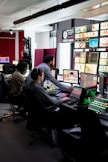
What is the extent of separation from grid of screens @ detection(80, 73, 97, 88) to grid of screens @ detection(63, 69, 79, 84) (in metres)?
0.41

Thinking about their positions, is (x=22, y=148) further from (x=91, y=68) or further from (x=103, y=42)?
(x=103, y=42)

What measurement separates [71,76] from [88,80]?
81 cm

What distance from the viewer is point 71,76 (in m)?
4.83

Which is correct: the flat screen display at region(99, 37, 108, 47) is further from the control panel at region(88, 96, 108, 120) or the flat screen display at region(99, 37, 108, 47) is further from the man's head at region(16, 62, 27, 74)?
the control panel at region(88, 96, 108, 120)

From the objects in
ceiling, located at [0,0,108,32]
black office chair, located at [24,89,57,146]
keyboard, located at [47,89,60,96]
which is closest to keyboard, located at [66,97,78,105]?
black office chair, located at [24,89,57,146]

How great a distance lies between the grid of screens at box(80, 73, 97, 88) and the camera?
3.91 meters

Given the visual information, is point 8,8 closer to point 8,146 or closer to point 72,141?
point 8,146

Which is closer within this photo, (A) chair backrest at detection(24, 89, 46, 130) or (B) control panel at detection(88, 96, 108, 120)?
(B) control panel at detection(88, 96, 108, 120)

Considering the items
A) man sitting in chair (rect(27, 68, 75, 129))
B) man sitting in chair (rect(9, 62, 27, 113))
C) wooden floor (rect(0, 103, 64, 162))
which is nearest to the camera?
wooden floor (rect(0, 103, 64, 162))

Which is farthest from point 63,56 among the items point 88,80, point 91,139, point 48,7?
point 91,139

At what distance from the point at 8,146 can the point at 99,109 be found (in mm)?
1673

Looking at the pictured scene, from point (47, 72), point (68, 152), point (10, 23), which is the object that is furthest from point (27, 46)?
point (68, 152)

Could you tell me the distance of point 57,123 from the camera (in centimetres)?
357

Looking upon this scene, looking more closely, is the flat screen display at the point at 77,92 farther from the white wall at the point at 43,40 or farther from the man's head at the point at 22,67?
the white wall at the point at 43,40
